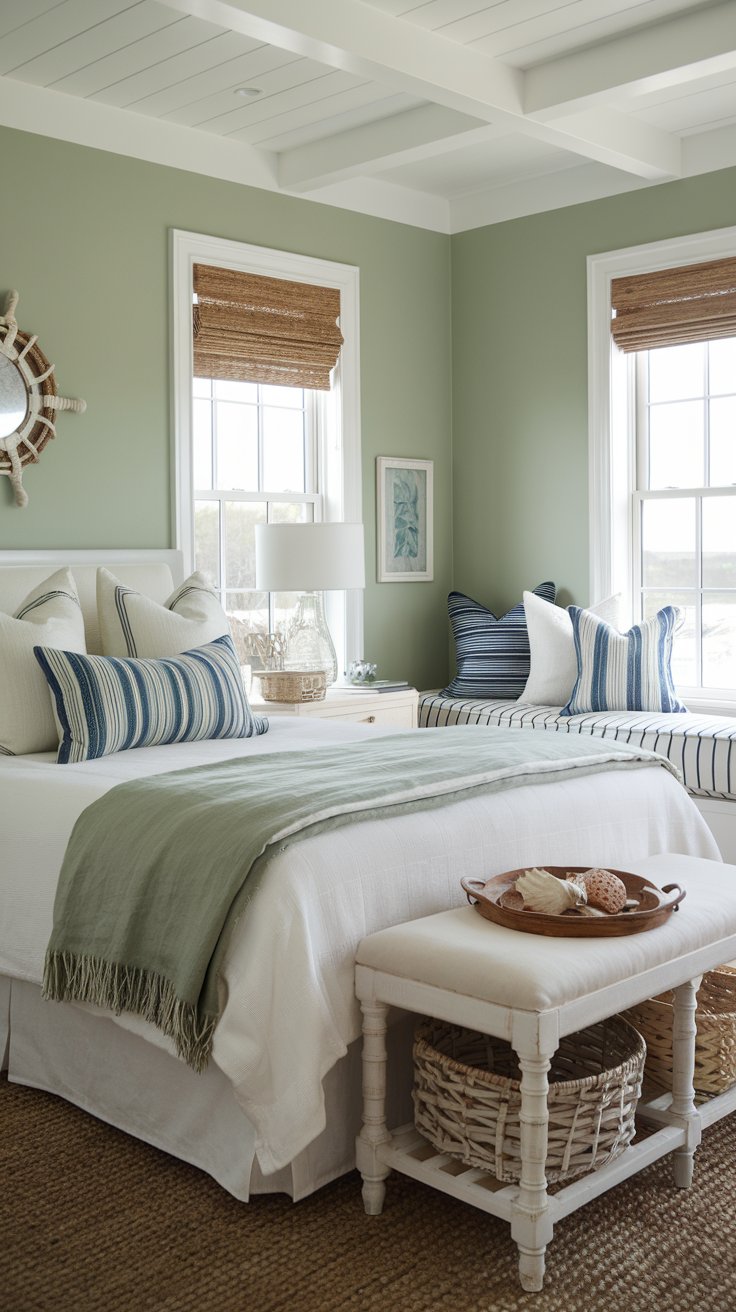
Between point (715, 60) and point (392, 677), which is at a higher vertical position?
point (715, 60)

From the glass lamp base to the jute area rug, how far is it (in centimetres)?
256

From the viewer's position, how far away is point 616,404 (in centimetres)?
535

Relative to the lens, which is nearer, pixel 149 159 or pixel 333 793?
pixel 333 793

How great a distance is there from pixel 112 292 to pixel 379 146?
1.13 metres

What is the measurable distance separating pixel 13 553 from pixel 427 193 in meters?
2.79

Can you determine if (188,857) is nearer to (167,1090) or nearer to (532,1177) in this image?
(167,1090)

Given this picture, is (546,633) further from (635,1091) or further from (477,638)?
(635,1091)

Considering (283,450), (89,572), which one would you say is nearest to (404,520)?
(283,450)

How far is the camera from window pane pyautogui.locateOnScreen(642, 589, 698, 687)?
5199 mm

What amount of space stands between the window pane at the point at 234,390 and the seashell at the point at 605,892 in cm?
315

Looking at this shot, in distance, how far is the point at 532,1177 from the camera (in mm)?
2088

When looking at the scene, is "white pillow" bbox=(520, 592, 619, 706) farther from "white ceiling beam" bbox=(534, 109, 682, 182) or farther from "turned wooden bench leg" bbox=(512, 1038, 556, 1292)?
"turned wooden bench leg" bbox=(512, 1038, 556, 1292)

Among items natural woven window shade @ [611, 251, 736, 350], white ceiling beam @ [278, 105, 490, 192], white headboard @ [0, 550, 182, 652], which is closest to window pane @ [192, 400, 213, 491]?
white headboard @ [0, 550, 182, 652]

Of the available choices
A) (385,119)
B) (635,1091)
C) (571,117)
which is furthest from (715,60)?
(635,1091)
